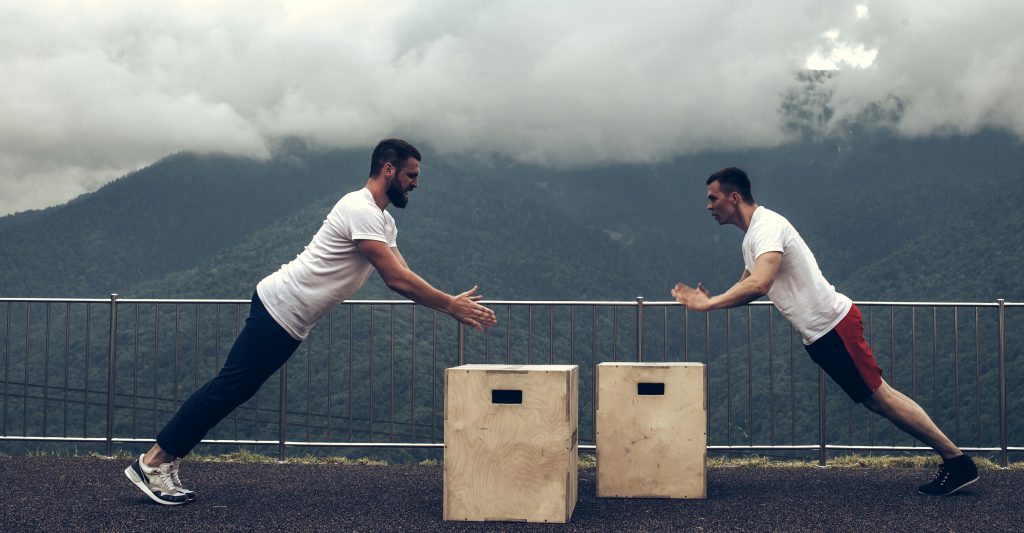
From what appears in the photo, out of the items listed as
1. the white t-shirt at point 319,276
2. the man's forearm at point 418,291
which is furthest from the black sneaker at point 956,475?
the white t-shirt at point 319,276

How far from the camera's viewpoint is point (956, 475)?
4.67m

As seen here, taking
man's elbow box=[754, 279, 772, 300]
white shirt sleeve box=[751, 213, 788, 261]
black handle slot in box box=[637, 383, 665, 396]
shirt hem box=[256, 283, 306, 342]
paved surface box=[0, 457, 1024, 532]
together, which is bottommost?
paved surface box=[0, 457, 1024, 532]

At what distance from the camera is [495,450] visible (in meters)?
4.05

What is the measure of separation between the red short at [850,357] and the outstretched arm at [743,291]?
18.6 inches

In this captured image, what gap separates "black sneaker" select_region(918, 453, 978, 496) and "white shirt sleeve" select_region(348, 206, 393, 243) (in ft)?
10.4

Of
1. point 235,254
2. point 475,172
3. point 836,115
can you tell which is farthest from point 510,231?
point 836,115

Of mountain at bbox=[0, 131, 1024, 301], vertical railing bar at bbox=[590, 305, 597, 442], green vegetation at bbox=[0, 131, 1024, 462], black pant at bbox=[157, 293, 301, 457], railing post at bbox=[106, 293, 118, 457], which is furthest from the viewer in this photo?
mountain at bbox=[0, 131, 1024, 301]

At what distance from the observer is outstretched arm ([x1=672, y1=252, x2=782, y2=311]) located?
13.9 feet

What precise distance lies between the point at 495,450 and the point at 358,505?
866 millimetres

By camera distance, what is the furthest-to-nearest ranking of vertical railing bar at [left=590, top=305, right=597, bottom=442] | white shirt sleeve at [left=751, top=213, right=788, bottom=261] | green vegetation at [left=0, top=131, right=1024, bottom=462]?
green vegetation at [left=0, top=131, right=1024, bottom=462] → vertical railing bar at [left=590, top=305, right=597, bottom=442] → white shirt sleeve at [left=751, top=213, right=788, bottom=261]

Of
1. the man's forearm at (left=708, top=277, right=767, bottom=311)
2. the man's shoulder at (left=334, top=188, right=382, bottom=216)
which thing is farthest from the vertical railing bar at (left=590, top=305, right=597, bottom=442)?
the man's shoulder at (left=334, top=188, right=382, bottom=216)

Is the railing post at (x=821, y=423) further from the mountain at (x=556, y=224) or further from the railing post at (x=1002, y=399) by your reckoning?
the mountain at (x=556, y=224)

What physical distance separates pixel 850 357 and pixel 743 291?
0.74m

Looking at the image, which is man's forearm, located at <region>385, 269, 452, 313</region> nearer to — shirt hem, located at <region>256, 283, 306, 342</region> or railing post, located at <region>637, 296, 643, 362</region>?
shirt hem, located at <region>256, 283, 306, 342</region>
